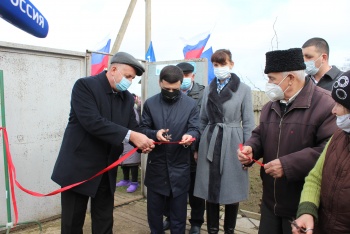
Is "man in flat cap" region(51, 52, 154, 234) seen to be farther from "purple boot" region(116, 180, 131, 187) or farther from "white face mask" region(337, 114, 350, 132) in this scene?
"purple boot" region(116, 180, 131, 187)

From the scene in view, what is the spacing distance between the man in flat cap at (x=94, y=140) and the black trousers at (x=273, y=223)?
45.0 inches

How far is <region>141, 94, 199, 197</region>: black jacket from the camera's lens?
3.16 metres

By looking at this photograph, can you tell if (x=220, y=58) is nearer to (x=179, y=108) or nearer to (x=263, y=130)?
(x=179, y=108)

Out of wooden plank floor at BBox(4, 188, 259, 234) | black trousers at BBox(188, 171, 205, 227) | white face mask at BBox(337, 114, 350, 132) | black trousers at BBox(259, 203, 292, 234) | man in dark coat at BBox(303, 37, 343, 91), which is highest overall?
man in dark coat at BBox(303, 37, 343, 91)

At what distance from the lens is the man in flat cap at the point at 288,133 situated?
1.97 m

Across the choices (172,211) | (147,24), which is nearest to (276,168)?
(172,211)

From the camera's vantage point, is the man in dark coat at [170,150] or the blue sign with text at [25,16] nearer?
the blue sign with text at [25,16]

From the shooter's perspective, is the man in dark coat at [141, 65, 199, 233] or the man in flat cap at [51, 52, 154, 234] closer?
the man in flat cap at [51, 52, 154, 234]

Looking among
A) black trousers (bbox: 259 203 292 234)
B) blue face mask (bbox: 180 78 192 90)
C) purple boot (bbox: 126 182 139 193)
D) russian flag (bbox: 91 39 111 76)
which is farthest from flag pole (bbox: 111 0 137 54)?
black trousers (bbox: 259 203 292 234)

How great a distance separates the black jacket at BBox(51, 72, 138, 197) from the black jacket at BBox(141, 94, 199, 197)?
22.2 inches

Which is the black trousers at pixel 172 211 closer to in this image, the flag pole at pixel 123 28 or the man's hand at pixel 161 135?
the man's hand at pixel 161 135

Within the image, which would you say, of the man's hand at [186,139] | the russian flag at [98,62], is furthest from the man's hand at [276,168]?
the russian flag at [98,62]

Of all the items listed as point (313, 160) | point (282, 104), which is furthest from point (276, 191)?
point (282, 104)

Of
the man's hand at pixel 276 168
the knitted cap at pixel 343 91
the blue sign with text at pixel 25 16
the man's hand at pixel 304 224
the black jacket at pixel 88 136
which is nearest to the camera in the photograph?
the blue sign with text at pixel 25 16
